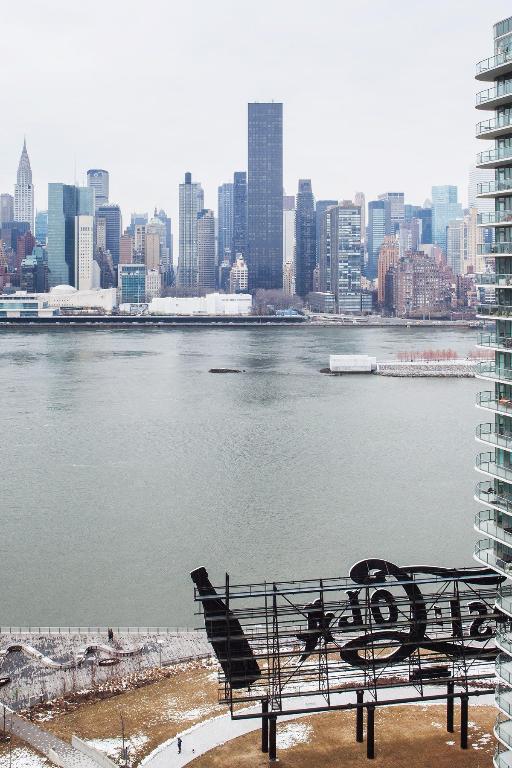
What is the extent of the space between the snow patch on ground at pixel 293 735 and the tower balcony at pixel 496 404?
395cm

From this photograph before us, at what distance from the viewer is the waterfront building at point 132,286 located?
477 feet

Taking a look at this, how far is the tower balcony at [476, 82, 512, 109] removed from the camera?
9477mm

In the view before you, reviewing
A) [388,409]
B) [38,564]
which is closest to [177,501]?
[38,564]

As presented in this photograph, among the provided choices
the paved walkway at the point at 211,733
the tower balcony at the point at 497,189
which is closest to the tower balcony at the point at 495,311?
the tower balcony at the point at 497,189

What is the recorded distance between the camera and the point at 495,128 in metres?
9.59

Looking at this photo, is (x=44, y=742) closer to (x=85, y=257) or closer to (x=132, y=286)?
(x=132, y=286)

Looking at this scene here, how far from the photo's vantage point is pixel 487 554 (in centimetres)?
1007

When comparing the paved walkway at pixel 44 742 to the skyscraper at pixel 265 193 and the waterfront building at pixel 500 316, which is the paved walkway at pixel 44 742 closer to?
the waterfront building at pixel 500 316

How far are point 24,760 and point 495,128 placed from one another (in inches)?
311

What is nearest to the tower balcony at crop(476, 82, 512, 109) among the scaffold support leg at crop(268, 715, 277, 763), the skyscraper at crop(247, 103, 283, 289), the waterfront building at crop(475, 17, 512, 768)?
the waterfront building at crop(475, 17, 512, 768)

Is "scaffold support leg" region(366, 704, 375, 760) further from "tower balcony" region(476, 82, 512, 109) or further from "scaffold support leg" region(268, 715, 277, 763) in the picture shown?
"tower balcony" region(476, 82, 512, 109)

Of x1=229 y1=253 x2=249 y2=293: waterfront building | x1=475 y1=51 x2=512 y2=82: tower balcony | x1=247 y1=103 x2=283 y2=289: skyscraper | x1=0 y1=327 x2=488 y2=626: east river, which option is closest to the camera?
x1=475 y1=51 x2=512 y2=82: tower balcony

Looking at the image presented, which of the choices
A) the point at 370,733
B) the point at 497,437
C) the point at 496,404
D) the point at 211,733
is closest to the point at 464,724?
the point at 370,733

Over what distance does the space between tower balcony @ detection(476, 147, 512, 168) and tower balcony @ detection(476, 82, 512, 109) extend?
0.44 m
